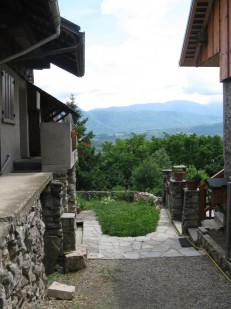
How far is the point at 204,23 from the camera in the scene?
12.1 m

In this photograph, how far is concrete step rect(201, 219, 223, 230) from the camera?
36.3ft

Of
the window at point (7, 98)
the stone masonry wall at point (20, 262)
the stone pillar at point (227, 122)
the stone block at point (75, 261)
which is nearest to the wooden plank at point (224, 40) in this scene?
the stone pillar at point (227, 122)

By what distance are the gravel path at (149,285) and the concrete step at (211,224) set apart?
139 cm

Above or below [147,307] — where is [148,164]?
above

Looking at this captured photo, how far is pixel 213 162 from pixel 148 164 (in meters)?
20.3

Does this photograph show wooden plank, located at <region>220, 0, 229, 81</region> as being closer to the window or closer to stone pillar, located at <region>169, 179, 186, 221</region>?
stone pillar, located at <region>169, 179, 186, 221</region>

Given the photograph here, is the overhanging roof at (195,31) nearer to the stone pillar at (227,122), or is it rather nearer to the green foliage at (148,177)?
the stone pillar at (227,122)

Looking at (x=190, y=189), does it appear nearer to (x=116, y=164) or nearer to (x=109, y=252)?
(x=109, y=252)

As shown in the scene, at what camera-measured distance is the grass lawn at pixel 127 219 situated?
13.2 metres

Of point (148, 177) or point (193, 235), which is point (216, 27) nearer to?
point (193, 235)

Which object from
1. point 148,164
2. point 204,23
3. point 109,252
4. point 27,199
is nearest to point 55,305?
point 27,199

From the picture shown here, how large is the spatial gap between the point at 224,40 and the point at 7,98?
5803mm

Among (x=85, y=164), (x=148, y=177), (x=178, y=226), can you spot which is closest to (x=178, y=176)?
(x=178, y=226)

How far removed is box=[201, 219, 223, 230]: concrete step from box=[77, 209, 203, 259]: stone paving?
2.69 feet
